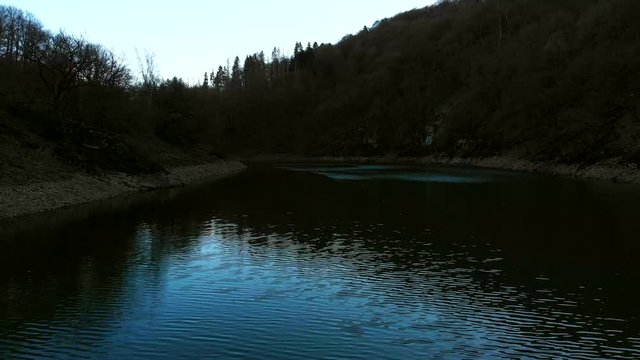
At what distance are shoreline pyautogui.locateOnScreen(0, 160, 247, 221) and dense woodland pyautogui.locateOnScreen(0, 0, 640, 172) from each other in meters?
5.24

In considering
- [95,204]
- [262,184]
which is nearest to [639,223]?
[95,204]

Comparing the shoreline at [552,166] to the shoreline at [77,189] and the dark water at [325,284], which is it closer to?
the dark water at [325,284]

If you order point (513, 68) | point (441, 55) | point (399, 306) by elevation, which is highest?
point (441, 55)

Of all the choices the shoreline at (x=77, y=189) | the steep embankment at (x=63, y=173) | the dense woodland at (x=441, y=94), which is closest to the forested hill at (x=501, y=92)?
the dense woodland at (x=441, y=94)

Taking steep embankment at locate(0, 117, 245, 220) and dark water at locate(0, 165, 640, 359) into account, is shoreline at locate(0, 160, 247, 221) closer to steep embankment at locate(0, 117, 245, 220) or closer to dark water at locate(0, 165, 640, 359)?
steep embankment at locate(0, 117, 245, 220)

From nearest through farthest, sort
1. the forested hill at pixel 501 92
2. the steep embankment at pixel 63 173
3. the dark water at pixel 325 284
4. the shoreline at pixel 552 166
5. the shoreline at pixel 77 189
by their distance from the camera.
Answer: the dark water at pixel 325 284 → the shoreline at pixel 77 189 → the steep embankment at pixel 63 173 → the shoreline at pixel 552 166 → the forested hill at pixel 501 92

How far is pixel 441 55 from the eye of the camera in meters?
165

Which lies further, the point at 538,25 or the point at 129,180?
the point at 538,25

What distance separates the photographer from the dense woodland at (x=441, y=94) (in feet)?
214

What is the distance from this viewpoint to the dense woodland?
214ft

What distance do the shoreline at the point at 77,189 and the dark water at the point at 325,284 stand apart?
262cm

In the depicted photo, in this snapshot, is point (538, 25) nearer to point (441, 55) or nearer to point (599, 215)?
point (441, 55)

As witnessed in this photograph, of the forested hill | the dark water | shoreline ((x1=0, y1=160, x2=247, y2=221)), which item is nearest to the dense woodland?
the forested hill

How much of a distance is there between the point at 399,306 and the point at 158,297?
794 centimetres
